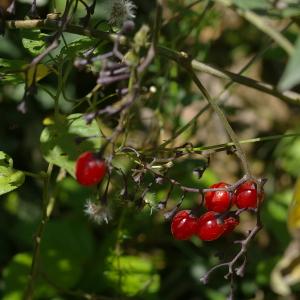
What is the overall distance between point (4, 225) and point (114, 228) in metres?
0.52

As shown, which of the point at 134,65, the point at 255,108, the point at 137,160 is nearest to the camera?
the point at 134,65

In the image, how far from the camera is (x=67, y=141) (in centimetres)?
148

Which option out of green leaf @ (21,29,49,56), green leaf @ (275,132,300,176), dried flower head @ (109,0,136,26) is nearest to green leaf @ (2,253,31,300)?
green leaf @ (21,29,49,56)

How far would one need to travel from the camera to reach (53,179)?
2639 millimetres

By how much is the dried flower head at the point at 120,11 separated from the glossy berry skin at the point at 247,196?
0.43 meters

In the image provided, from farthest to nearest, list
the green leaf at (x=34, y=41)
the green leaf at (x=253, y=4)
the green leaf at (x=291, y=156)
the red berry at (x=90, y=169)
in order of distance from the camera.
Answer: the green leaf at (x=291, y=156) → the green leaf at (x=34, y=41) → the green leaf at (x=253, y=4) → the red berry at (x=90, y=169)

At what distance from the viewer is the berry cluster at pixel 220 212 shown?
1440 mm

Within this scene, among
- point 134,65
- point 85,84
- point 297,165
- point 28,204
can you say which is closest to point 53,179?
point 28,204

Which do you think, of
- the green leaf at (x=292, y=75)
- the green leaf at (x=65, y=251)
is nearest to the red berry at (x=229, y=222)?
the green leaf at (x=292, y=75)

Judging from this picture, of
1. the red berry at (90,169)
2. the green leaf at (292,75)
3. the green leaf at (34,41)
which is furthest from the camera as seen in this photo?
the green leaf at (34,41)

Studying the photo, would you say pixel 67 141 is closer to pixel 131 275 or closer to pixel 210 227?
pixel 210 227

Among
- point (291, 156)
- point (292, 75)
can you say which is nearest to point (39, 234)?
point (292, 75)

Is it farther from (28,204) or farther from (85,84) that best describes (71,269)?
(85,84)

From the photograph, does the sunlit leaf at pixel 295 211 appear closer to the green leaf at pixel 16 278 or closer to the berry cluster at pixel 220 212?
the berry cluster at pixel 220 212
